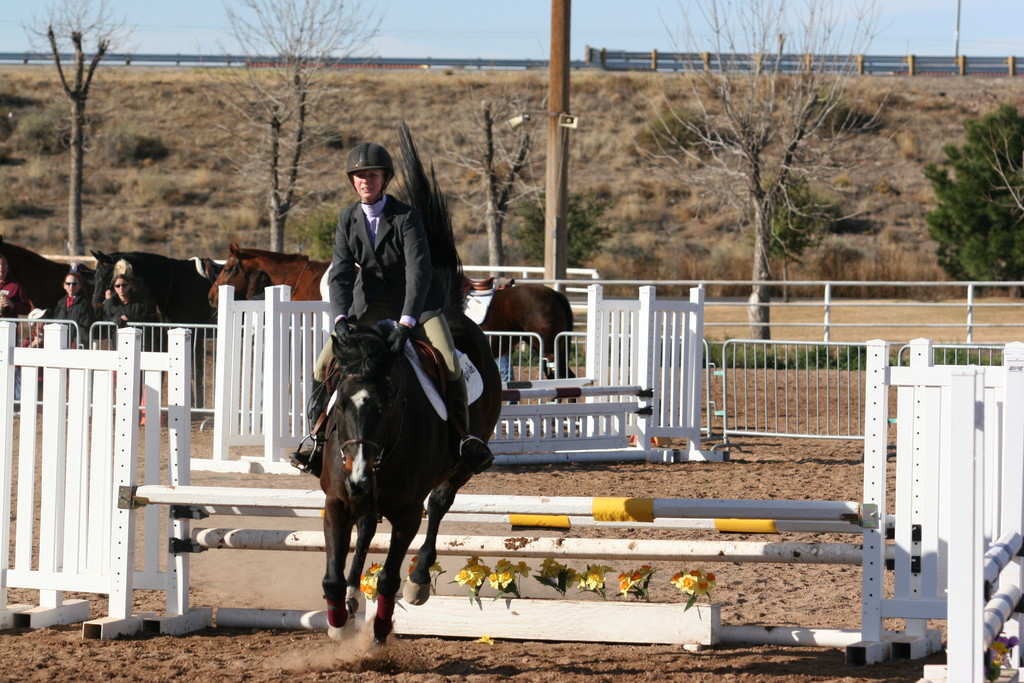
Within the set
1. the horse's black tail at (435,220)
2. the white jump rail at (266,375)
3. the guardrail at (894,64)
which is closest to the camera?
the horse's black tail at (435,220)

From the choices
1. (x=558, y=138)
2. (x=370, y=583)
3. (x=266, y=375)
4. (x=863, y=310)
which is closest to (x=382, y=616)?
(x=370, y=583)

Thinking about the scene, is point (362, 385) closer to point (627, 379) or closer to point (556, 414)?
point (556, 414)

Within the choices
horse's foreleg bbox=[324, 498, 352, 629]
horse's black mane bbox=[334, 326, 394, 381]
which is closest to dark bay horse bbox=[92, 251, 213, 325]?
horse's foreleg bbox=[324, 498, 352, 629]

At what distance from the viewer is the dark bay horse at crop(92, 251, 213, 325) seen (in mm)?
14609

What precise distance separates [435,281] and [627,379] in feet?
20.8

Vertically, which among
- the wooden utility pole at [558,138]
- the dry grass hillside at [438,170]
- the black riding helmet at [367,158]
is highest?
the dry grass hillside at [438,170]

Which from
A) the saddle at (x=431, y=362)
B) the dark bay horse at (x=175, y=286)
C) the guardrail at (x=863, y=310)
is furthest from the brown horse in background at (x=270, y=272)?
the saddle at (x=431, y=362)

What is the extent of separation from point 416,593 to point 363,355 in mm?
1208

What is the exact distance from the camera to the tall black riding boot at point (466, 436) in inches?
219

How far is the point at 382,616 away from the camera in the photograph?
5.07 m

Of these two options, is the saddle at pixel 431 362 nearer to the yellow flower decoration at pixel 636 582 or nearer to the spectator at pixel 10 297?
the yellow flower decoration at pixel 636 582

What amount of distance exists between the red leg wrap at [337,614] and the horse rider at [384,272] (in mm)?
693

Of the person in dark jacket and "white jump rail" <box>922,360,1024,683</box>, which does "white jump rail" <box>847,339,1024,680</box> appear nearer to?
"white jump rail" <box>922,360,1024,683</box>

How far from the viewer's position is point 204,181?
45812 millimetres
